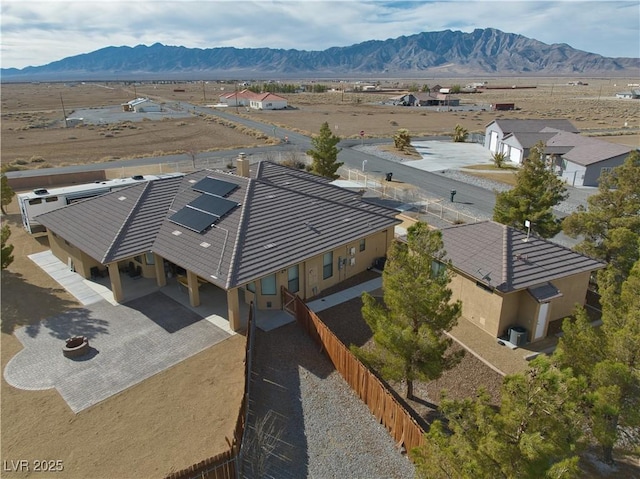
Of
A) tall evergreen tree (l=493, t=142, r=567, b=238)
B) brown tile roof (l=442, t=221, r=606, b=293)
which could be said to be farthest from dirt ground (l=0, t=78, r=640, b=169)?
brown tile roof (l=442, t=221, r=606, b=293)

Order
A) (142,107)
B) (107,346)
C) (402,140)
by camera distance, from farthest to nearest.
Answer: (142,107) → (402,140) → (107,346)

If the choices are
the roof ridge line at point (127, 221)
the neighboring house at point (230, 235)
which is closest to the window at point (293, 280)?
the neighboring house at point (230, 235)

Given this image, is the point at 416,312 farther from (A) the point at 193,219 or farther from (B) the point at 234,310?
(A) the point at 193,219

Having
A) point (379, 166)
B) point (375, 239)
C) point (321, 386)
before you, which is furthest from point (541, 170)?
point (379, 166)

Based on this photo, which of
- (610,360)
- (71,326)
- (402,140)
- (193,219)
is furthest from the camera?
(402,140)

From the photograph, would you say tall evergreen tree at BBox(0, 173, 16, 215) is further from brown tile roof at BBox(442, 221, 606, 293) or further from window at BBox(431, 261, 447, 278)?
brown tile roof at BBox(442, 221, 606, 293)

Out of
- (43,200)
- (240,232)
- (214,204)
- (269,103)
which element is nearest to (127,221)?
(214,204)
